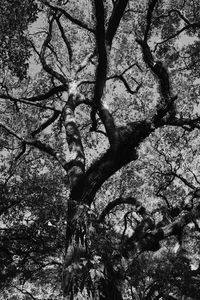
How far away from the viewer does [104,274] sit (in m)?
4.64

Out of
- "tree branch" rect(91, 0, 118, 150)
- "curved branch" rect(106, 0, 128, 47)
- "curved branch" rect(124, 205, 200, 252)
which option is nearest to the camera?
"tree branch" rect(91, 0, 118, 150)

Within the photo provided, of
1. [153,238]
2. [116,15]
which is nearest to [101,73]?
[116,15]

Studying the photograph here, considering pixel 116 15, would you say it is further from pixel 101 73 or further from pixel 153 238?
pixel 153 238

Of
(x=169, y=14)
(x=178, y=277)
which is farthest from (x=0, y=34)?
(x=178, y=277)

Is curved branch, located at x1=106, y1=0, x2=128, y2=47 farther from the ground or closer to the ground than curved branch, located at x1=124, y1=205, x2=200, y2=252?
farther from the ground

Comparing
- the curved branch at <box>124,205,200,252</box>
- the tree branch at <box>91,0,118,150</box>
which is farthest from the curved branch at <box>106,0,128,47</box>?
the curved branch at <box>124,205,200,252</box>

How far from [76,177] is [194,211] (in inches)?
131

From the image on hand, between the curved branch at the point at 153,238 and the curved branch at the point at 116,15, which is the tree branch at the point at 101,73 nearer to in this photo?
the curved branch at the point at 116,15

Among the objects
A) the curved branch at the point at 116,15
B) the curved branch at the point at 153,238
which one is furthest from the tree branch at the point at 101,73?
the curved branch at the point at 153,238

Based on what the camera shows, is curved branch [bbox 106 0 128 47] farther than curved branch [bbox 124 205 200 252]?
No

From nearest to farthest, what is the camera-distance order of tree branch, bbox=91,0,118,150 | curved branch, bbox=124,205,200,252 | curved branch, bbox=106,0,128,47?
tree branch, bbox=91,0,118,150 < curved branch, bbox=106,0,128,47 < curved branch, bbox=124,205,200,252

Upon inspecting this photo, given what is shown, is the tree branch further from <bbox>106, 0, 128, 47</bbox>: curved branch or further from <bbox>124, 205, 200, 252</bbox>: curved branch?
<bbox>124, 205, 200, 252</bbox>: curved branch

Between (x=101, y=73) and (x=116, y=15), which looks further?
(x=101, y=73)

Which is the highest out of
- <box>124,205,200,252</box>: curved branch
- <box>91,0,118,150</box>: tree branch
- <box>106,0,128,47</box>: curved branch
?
<box>106,0,128,47</box>: curved branch
